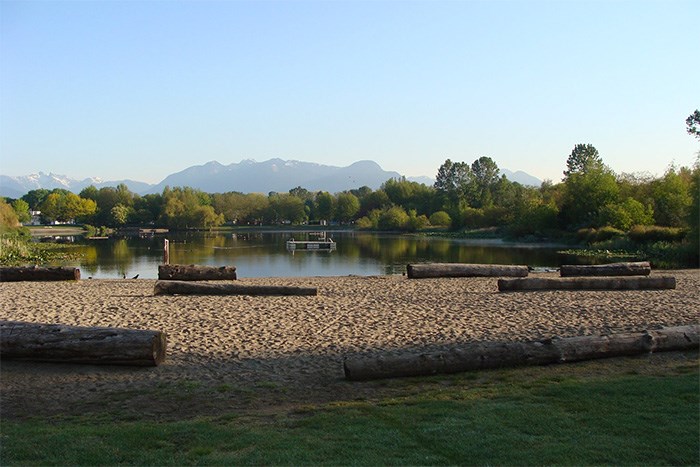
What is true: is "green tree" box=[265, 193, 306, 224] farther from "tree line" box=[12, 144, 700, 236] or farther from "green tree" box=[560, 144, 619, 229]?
"green tree" box=[560, 144, 619, 229]

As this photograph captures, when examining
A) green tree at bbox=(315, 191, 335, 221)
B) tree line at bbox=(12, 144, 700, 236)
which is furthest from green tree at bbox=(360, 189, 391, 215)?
green tree at bbox=(315, 191, 335, 221)

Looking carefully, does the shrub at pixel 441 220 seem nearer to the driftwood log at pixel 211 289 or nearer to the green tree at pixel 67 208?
the green tree at pixel 67 208

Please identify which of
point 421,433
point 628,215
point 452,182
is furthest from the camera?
point 452,182

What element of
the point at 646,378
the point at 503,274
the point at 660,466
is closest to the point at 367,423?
the point at 660,466

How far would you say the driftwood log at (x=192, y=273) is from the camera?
2220 centimetres

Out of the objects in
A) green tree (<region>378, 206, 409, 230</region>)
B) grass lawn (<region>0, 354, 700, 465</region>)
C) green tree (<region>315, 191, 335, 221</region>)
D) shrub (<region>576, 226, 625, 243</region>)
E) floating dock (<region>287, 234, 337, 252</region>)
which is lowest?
floating dock (<region>287, 234, 337, 252</region>)

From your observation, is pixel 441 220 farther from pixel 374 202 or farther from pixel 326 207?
pixel 326 207

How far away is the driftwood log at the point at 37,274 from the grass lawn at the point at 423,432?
1808 cm

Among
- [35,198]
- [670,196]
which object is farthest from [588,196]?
[35,198]

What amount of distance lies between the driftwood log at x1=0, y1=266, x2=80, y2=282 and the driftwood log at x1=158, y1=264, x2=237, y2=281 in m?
4.52

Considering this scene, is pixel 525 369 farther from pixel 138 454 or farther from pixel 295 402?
pixel 138 454

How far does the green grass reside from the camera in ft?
17.8

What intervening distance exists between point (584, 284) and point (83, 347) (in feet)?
52.7

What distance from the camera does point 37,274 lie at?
23.5 m
